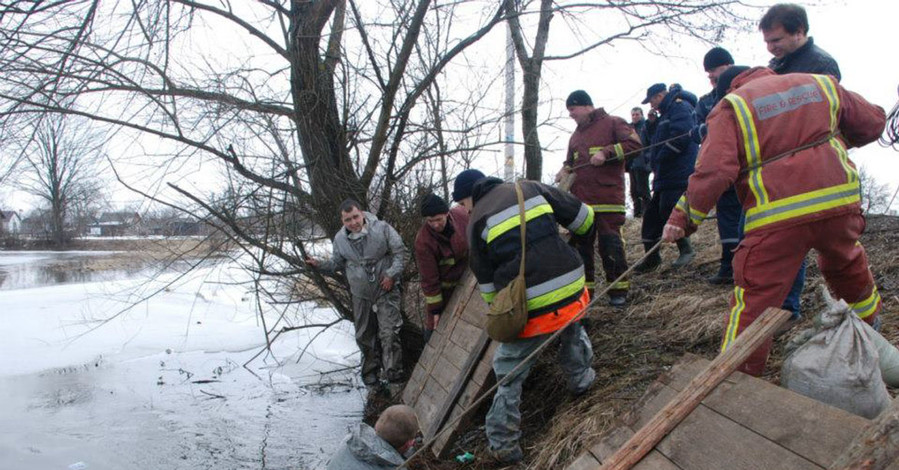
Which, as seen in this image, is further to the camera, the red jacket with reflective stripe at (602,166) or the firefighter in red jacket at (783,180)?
the red jacket with reflective stripe at (602,166)

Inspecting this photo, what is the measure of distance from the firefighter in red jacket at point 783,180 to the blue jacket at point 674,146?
230 cm

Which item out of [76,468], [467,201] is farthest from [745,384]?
[76,468]

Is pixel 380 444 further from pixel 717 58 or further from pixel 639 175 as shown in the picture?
pixel 639 175

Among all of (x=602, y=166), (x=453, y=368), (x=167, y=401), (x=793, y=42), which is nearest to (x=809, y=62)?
(x=793, y=42)

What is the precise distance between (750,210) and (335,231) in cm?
428

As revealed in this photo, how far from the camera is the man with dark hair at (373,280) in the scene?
540 cm

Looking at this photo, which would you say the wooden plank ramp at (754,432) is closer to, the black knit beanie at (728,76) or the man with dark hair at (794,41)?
the black knit beanie at (728,76)

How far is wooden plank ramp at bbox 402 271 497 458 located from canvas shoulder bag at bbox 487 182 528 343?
0.92 metres

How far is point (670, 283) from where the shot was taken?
543 centimetres

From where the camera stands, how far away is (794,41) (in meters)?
3.05

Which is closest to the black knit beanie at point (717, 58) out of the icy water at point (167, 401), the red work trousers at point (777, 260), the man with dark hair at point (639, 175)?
the red work trousers at point (777, 260)

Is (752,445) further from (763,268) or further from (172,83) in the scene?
(172,83)

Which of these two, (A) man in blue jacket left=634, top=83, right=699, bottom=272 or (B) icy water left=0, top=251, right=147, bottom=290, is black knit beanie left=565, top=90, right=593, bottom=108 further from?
(B) icy water left=0, top=251, right=147, bottom=290

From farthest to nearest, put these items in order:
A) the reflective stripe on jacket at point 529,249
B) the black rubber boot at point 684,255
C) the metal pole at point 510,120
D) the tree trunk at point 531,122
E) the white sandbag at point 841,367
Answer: the tree trunk at point 531,122
the metal pole at point 510,120
the black rubber boot at point 684,255
the reflective stripe on jacket at point 529,249
the white sandbag at point 841,367
